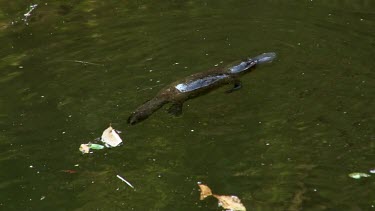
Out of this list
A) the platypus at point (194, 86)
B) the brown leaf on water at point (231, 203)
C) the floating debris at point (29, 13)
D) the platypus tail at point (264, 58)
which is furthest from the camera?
the floating debris at point (29, 13)

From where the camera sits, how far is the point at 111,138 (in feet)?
19.1

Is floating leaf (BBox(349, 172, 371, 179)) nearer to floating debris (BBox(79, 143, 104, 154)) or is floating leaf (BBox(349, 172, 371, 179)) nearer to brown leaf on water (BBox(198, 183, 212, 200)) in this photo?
brown leaf on water (BBox(198, 183, 212, 200))

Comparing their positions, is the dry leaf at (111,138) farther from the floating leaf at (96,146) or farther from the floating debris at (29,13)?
the floating debris at (29,13)

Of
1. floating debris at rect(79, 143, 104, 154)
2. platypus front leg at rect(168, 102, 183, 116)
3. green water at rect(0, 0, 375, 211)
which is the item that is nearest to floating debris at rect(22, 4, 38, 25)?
green water at rect(0, 0, 375, 211)

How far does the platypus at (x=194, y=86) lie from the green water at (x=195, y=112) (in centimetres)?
10

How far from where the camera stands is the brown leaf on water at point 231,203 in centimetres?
479

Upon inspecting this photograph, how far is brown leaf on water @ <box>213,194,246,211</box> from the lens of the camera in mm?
4785

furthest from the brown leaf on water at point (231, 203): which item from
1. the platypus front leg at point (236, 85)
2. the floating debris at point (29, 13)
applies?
the floating debris at point (29, 13)

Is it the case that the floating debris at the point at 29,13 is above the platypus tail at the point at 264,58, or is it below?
above

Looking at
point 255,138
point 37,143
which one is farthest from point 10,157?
point 255,138

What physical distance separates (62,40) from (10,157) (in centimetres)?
316

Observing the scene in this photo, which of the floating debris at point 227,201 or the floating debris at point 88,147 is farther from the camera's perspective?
the floating debris at point 88,147

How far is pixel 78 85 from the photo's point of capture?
23.2ft

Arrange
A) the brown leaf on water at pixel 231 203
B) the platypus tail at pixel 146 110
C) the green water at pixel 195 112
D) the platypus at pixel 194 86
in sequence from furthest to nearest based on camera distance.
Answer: the platypus at pixel 194 86, the platypus tail at pixel 146 110, the green water at pixel 195 112, the brown leaf on water at pixel 231 203
